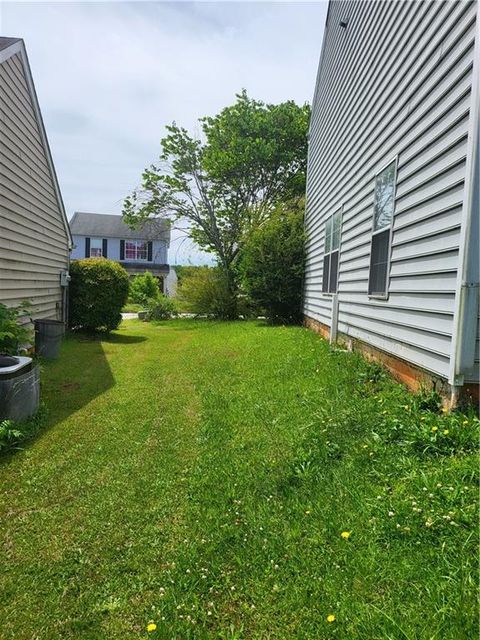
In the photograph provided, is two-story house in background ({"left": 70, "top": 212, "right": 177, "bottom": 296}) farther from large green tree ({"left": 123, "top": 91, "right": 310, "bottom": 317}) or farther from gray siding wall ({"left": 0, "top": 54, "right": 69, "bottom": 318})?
gray siding wall ({"left": 0, "top": 54, "right": 69, "bottom": 318})

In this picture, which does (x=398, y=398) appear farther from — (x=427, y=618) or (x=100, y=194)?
(x=100, y=194)

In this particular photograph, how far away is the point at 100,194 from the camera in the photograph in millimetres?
24922

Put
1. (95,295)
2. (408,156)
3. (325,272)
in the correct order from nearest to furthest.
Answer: (408,156), (325,272), (95,295)

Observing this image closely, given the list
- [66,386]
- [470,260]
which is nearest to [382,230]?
[470,260]

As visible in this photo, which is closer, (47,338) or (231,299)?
(47,338)

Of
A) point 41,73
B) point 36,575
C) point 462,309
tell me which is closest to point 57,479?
point 36,575

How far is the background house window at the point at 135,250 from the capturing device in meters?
28.5

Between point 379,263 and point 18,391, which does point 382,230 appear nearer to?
point 379,263

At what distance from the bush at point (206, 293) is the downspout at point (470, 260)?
13.1 meters

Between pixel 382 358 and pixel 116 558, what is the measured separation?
345 cm

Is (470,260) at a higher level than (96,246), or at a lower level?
lower

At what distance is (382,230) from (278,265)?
718 centimetres

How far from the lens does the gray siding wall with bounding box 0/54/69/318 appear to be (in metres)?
6.30

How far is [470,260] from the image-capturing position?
9.04ft
